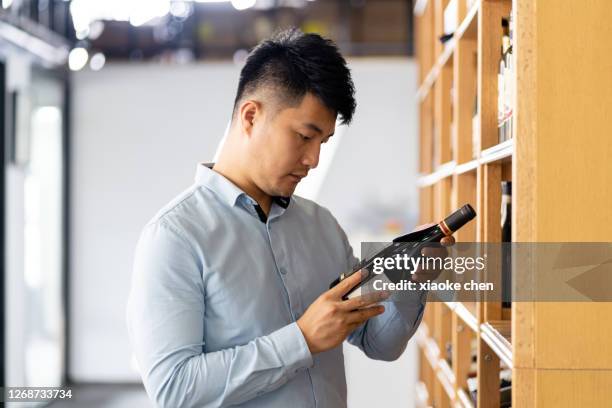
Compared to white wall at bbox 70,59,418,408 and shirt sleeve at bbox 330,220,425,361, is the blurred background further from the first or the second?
shirt sleeve at bbox 330,220,425,361

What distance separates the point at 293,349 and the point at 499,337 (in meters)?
0.47

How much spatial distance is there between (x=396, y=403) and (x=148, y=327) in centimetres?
373

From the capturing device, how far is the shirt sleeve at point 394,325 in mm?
1587

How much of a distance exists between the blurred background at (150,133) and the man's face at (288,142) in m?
3.68

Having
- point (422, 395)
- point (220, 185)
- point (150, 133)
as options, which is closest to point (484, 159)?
point (220, 185)

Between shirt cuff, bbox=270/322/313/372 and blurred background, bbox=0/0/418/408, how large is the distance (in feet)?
12.5

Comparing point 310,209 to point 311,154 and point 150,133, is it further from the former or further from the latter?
point 150,133

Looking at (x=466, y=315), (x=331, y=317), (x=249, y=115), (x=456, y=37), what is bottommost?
(x=466, y=315)

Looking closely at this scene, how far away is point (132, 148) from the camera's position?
5.39 metres

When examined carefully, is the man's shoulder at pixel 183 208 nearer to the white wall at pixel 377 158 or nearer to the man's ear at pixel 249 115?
the man's ear at pixel 249 115

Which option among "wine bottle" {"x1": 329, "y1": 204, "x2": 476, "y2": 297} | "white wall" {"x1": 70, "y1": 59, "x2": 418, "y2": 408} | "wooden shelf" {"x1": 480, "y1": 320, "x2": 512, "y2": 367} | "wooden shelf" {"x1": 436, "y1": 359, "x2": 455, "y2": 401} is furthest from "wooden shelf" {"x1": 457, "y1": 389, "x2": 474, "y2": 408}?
"white wall" {"x1": 70, "y1": 59, "x2": 418, "y2": 408}

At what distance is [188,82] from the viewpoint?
5.36 m

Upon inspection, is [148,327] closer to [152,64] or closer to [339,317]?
[339,317]

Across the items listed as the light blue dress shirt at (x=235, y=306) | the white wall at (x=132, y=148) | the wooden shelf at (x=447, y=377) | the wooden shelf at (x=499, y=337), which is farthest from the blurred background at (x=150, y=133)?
the light blue dress shirt at (x=235, y=306)
